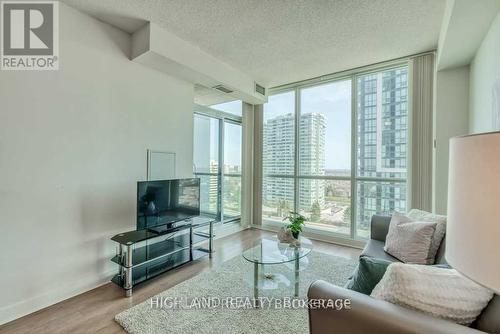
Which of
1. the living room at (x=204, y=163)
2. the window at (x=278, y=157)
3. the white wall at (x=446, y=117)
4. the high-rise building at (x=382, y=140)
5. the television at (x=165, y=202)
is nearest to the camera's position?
the living room at (x=204, y=163)

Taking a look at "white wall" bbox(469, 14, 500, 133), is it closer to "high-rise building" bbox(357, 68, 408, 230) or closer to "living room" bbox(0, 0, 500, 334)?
"living room" bbox(0, 0, 500, 334)

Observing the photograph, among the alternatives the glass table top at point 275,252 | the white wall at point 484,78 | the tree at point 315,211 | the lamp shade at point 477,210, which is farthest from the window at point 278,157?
the lamp shade at point 477,210

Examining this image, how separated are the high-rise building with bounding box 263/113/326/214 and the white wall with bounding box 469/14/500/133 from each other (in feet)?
6.58

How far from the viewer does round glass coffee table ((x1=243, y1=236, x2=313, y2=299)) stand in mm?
2230

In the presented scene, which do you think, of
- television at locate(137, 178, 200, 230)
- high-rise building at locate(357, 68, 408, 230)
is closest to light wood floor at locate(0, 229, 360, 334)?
television at locate(137, 178, 200, 230)

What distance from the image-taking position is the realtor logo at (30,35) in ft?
7.03

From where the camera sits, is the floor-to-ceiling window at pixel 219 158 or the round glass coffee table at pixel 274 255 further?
the floor-to-ceiling window at pixel 219 158

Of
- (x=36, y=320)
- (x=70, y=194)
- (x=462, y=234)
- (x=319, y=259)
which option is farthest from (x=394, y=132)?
(x=36, y=320)

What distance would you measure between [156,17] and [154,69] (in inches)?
28.8

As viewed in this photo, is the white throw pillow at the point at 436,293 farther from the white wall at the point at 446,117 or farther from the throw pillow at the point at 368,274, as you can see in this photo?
the white wall at the point at 446,117

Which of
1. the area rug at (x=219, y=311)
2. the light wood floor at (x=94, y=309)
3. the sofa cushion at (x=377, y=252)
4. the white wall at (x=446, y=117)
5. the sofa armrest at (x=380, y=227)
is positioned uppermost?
the white wall at (x=446, y=117)

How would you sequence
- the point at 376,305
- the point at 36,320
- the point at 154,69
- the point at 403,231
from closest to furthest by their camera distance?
the point at 376,305
the point at 36,320
the point at 403,231
the point at 154,69

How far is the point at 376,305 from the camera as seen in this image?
1063 millimetres

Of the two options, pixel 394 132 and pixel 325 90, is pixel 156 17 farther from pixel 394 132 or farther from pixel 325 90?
pixel 394 132
